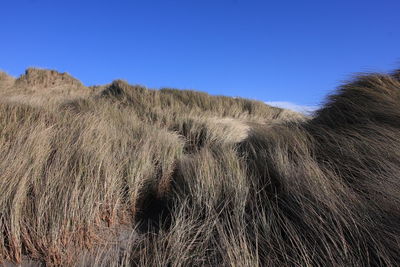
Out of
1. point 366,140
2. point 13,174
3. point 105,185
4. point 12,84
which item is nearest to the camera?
point 13,174

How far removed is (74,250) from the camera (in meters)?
2.08

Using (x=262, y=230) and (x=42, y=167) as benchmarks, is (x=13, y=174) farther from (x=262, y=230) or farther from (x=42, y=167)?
(x=262, y=230)

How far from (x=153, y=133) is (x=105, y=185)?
2.03m

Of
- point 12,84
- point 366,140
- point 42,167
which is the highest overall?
point 12,84

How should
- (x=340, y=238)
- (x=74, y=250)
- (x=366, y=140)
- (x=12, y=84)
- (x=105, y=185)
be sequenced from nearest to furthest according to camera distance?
(x=340, y=238) < (x=74, y=250) < (x=105, y=185) < (x=366, y=140) < (x=12, y=84)

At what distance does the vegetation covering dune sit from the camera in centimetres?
193

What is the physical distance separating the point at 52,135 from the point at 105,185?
109cm

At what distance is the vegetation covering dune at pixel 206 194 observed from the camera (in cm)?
193

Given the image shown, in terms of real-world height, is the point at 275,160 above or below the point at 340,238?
above

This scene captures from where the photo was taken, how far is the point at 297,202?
233 cm

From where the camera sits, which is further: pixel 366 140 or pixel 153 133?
pixel 153 133

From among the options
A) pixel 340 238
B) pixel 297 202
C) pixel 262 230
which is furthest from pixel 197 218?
pixel 340 238

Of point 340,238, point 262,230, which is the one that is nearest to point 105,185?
point 262,230

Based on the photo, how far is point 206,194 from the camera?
8.75 ft
